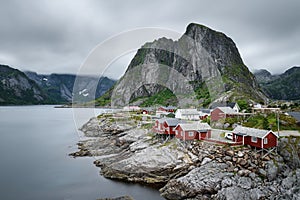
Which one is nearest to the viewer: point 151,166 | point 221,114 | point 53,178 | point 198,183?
point 198,183

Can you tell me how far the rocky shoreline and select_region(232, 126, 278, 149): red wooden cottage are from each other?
117 cm

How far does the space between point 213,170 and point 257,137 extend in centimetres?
721

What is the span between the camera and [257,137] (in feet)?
92.2

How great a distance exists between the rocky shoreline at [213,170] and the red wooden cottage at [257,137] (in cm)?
117

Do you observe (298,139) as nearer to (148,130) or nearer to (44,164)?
(148,130)

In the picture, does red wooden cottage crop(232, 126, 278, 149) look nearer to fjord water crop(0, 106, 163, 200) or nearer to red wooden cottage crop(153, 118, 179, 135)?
red wooden cottage crop(153, 118, 179, 135)

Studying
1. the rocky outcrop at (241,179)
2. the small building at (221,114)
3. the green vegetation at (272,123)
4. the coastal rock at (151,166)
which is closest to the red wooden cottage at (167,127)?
the coastal rock at (151,166)

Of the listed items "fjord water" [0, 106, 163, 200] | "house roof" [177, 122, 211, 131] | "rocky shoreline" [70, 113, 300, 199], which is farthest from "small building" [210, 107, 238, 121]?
"fjord water" [0, 106, 163, 200]

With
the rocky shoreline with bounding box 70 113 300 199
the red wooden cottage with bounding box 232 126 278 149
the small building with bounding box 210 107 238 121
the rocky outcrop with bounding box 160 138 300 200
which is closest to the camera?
the rocky outcrop with bounding box 160 138 300 200

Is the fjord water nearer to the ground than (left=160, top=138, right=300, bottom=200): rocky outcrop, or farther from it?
nearer to the ground

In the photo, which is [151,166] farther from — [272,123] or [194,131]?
[272,123]

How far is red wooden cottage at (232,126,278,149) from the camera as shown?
90.4 feet

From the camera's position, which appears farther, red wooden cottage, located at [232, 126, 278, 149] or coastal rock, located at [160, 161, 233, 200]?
red wooden cottage, located at [232, 126, 278, 149]

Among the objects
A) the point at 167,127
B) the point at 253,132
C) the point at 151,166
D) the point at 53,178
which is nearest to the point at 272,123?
the point at 253,132
